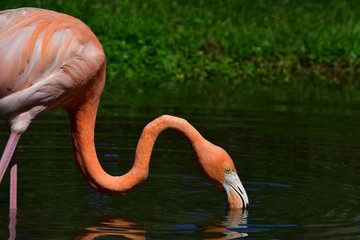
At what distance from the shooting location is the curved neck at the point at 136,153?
648cm

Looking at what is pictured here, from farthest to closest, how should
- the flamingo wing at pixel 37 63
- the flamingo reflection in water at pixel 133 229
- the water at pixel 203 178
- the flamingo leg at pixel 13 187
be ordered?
the flamingo leg at pixel 13 187 → the flamingo wing at pixel 37 63 → the water at pixel 203 178 → the flamingo reflection in water at pixel 133 229

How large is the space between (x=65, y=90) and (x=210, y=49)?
9.36m

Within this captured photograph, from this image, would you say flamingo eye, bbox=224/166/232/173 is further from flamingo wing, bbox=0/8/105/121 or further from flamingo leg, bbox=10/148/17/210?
flamingo leg, bbox=10/148/17/210

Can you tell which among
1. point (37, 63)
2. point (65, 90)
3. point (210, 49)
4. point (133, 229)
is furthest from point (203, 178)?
point (210, 49)

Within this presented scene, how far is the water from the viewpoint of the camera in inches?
231

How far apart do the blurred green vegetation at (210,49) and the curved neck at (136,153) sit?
653cm

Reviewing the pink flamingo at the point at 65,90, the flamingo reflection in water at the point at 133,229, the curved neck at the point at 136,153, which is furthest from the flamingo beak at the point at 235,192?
the curved neck at the point at 136,153

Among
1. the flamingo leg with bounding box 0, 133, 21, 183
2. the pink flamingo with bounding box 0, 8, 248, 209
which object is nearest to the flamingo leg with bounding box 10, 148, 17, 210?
the pink flamingo with bounding box 0, 8, 248, 209

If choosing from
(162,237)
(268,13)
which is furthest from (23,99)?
(268,13)

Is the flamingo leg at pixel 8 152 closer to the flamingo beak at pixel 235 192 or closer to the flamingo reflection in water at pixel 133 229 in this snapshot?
the flamingo reflection in water at pixel 133 229

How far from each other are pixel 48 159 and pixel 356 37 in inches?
366

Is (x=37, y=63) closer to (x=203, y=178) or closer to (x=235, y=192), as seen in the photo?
(x=235, y=192)

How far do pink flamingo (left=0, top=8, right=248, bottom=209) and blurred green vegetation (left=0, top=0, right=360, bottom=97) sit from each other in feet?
21.5

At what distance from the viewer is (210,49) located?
1552 centimetres
